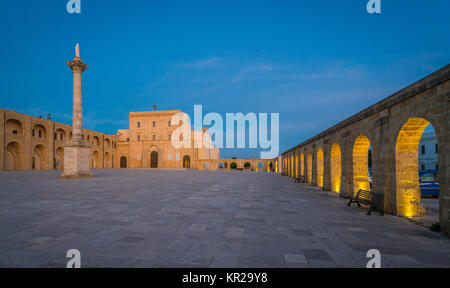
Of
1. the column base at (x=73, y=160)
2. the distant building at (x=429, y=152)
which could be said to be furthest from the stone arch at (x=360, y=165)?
the distant building at (x=429, y=152)

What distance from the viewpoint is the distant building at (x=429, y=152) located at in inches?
1253

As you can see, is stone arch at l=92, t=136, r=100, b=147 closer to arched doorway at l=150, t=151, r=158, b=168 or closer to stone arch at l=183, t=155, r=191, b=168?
arched doorway at l=150, t=151, r=158, b=168

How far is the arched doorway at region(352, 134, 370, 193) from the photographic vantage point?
31.6 ft

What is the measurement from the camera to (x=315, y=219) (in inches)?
244

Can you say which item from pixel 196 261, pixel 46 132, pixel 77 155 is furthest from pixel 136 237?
pixel 46 132

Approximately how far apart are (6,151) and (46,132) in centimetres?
599

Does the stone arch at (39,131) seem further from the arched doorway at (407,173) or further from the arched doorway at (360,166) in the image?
the arched doorway at (407,173)

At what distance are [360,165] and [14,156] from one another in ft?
144

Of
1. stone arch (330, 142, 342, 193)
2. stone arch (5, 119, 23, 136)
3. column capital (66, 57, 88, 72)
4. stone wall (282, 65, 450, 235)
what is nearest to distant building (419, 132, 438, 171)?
stone arch (330, 142, 342, 193)

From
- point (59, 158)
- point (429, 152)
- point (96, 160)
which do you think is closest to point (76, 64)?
point (59, 158)

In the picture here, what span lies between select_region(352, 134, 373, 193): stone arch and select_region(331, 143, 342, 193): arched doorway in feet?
8.28

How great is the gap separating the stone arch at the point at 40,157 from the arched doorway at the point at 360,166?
145 ft

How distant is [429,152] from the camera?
32.7 meters
